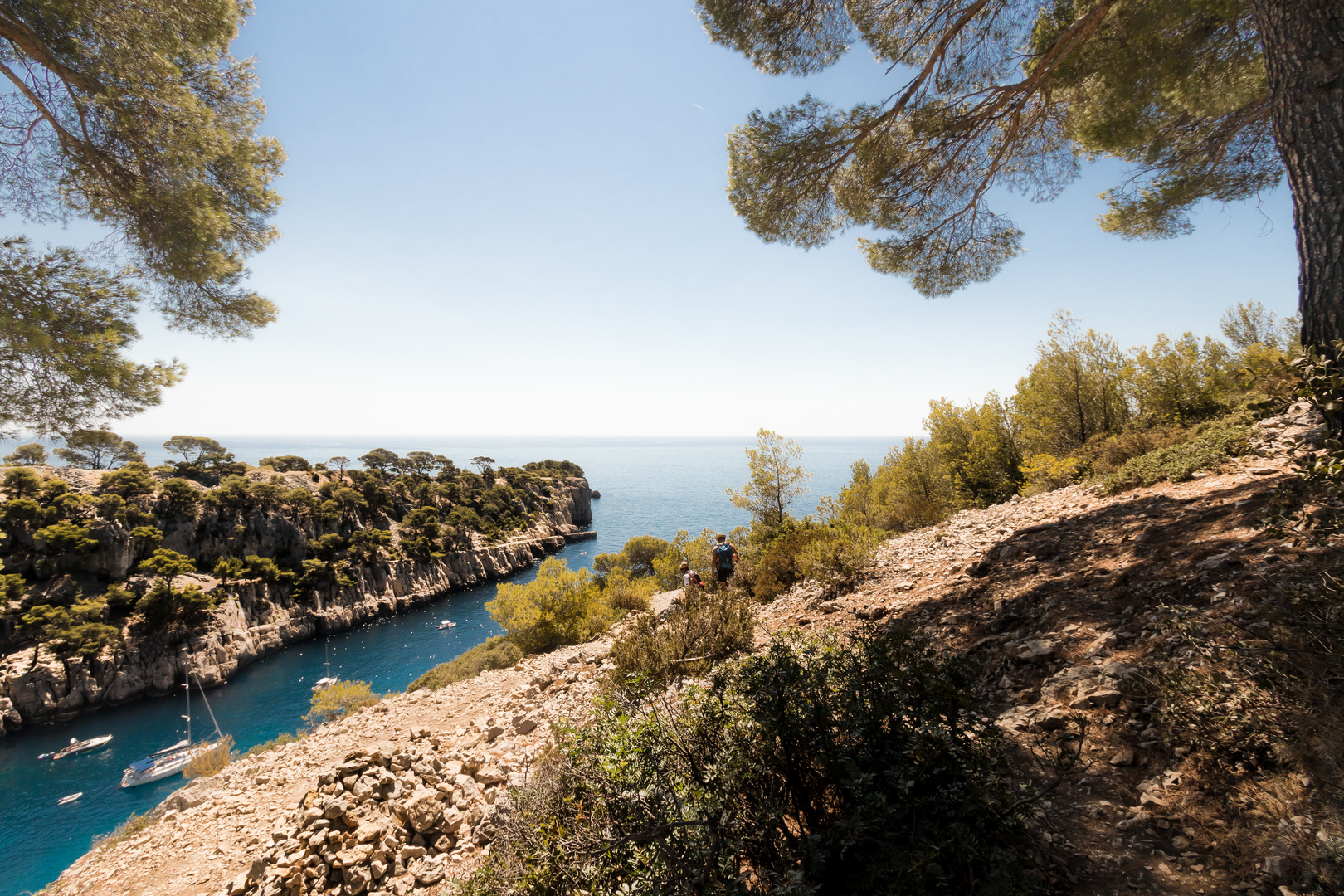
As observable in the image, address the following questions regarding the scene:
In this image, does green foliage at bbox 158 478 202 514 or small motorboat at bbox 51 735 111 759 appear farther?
green foliage at bbox 158 478 202 514

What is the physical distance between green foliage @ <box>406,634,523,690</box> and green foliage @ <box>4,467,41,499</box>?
40364 mm

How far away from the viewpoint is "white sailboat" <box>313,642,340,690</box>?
2858 cm

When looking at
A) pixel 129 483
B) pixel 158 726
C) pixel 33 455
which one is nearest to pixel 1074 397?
pixel 33 455

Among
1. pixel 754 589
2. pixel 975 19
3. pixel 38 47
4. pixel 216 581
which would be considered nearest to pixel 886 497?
pixel 754 589

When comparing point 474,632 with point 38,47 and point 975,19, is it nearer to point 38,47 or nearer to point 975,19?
point 38,47

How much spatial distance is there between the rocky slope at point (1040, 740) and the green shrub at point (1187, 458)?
257 mm

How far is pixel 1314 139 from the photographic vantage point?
137 inches

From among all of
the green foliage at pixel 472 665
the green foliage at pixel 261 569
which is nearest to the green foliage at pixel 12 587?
the green foliage at pixel 261 569

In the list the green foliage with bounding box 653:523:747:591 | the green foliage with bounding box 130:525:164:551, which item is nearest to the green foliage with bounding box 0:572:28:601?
the green foliage with bounding box 130:525:164:551

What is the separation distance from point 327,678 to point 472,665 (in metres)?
26.3

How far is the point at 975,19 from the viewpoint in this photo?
685cm

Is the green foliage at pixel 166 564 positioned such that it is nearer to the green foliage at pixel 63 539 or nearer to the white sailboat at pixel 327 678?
the green foliage at pixel 63 539

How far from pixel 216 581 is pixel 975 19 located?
175 ft

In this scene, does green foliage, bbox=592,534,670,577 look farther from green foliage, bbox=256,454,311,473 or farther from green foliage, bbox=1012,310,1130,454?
green foliage, bbox=256,454,311,473
